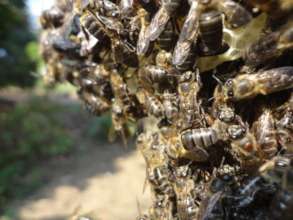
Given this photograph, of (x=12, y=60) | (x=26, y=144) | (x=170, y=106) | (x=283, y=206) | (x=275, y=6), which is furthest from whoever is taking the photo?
(x=12, y=60)

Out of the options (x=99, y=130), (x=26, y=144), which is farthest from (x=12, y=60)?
(x=99, y=130)

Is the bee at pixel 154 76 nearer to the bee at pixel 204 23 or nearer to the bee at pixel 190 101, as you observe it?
the bee at pixel 190 101

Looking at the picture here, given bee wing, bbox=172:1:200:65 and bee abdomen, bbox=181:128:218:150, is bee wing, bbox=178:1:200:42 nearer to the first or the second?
bee wing, bbox=172:1:200:65

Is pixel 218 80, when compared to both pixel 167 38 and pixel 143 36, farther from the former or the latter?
pixel 143 36

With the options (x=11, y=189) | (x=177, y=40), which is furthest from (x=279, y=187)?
(x=11, y=189)

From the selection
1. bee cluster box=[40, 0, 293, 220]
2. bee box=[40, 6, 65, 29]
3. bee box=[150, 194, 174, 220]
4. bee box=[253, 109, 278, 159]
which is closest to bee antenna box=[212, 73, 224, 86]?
bee cluster box=[40, 0, 293, 220]

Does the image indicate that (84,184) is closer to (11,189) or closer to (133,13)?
→ (11,189)
